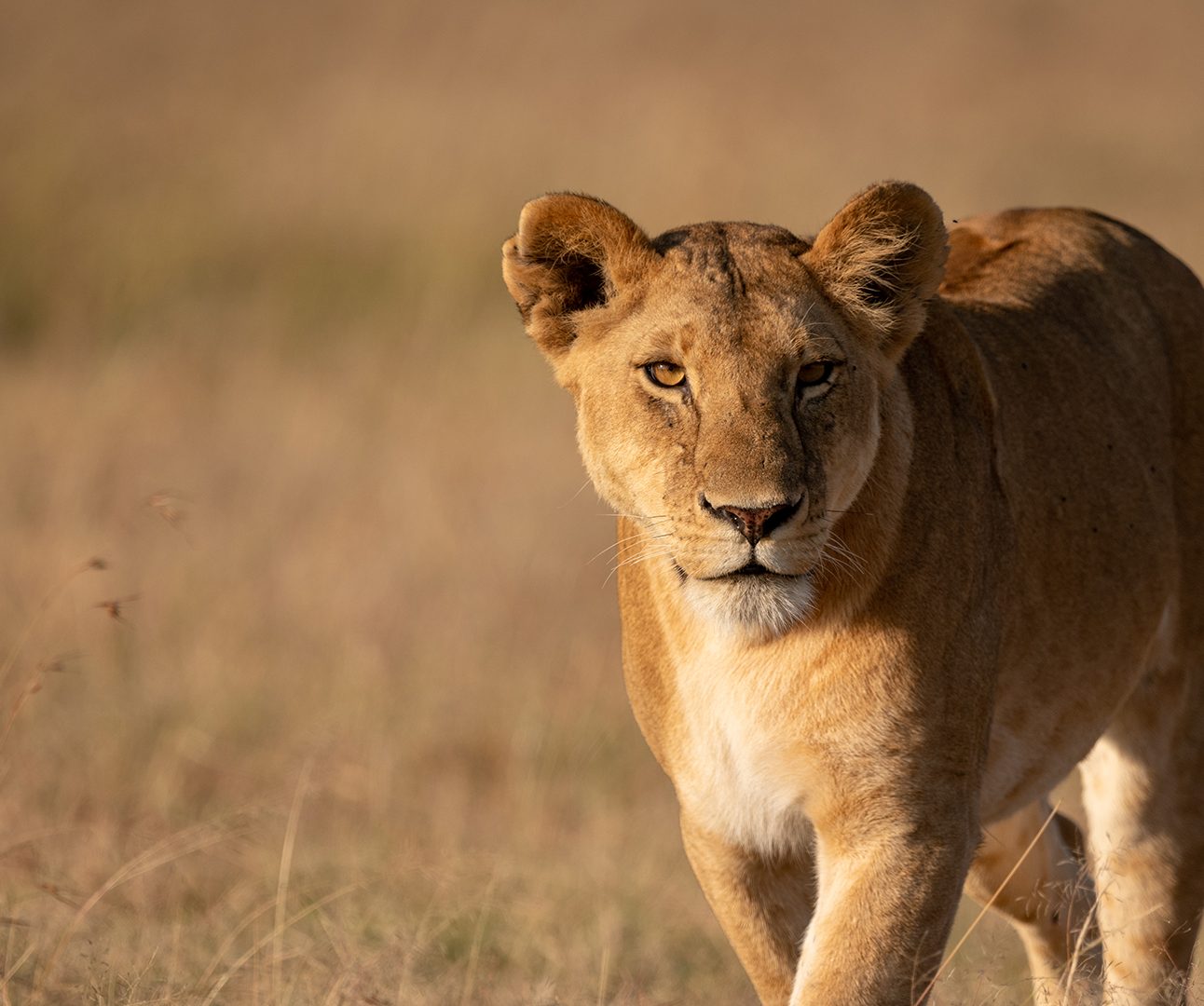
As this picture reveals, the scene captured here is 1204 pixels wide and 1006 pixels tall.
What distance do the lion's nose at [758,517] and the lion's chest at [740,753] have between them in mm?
420

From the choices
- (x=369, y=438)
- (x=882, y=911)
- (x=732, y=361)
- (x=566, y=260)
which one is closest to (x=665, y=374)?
(x=732, y=361)

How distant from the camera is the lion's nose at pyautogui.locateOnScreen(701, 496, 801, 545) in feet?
10.2

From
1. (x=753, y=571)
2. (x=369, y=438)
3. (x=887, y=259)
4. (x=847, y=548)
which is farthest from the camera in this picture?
(x=369, y=438)

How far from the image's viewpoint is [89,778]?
22.9 ft

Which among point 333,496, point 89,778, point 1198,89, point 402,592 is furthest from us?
point 1198,89

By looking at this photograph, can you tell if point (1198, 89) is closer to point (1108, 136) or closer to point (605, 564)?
point (1108, 136)

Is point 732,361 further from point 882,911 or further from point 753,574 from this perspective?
point 882,911

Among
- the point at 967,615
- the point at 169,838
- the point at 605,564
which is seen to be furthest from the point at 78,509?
the point at 967,615

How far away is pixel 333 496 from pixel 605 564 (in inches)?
67.3

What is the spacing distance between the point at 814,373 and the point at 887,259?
353 mm

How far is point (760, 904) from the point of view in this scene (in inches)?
147

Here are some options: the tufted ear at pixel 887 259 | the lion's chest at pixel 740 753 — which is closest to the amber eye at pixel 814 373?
the tufted ear at pixel 887 259

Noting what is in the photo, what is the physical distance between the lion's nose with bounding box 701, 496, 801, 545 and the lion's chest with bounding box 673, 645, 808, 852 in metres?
0.42

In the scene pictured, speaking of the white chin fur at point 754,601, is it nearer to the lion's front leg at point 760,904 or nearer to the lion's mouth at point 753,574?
the lion's mouth at point 753,574
